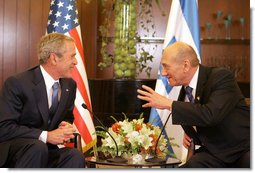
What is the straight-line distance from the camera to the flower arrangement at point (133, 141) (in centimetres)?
262

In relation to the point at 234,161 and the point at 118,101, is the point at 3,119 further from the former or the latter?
the point at 118,101

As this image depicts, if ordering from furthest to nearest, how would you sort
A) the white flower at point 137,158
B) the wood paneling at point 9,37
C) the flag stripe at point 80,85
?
the wood paneling at point 9,37 < the flag stripe at point 80,85 < the white flower at point 137,158

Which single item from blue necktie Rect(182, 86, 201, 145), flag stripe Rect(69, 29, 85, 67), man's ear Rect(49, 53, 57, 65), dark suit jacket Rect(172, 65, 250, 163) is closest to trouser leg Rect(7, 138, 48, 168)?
man's ear Rect(49, 53, 57, 65)

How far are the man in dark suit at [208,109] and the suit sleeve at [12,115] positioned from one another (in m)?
0.68

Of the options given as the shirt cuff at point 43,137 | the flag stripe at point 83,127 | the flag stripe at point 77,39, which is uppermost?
the flag stripe at point 77,39

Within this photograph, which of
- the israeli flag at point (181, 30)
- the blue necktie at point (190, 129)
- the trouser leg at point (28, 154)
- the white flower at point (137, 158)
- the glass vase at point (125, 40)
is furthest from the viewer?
the glass vase at point (125, 40)

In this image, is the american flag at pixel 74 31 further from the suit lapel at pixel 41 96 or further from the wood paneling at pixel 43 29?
the suit lapel at pixel 41 96

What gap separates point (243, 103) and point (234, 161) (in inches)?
13.3

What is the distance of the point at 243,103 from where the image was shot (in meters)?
2.62

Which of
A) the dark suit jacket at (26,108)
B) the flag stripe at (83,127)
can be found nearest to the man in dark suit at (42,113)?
the dark suit jacket at (26,108)

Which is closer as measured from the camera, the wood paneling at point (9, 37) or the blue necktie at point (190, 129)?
the blue necktie at point (190, 129)

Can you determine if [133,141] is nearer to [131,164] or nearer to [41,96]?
[131,164]

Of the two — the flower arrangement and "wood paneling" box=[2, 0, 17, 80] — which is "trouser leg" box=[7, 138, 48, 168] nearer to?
the flower arrangement

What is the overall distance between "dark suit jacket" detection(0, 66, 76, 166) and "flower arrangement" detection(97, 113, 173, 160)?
35 cm
